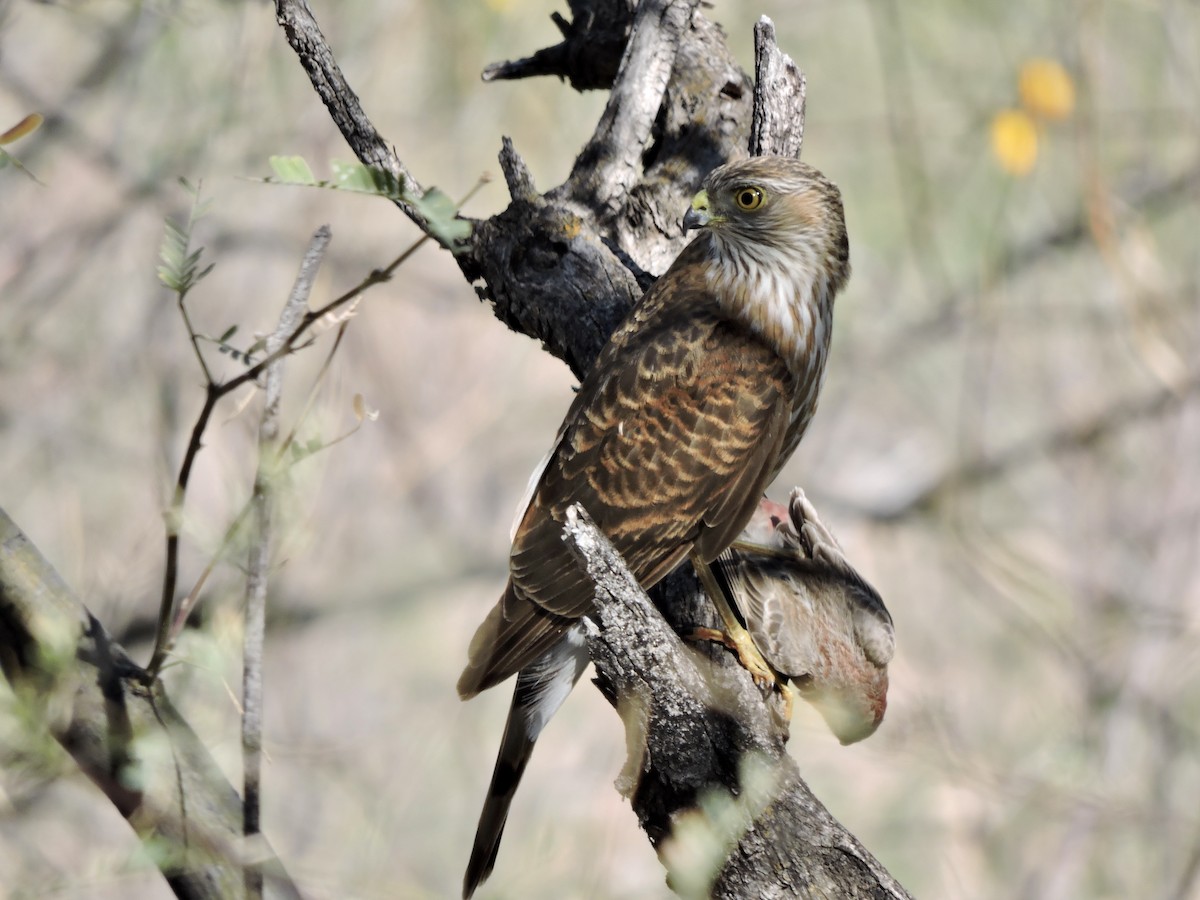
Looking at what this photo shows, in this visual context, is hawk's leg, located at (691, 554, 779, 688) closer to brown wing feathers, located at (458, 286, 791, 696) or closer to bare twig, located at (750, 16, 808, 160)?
brown wing feathers, located at (458, 286, 791, 696)

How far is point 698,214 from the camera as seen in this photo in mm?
3691

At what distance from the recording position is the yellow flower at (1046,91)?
7.93 meters

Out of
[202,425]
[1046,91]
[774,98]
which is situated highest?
[1046,91]

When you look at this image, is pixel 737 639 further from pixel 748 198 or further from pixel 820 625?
pixel 748 198

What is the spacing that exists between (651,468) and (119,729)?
5.52 feet

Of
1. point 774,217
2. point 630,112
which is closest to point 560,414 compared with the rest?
point 630,112

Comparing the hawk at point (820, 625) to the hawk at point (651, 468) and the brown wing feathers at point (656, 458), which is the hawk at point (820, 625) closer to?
the hawk at point (651, 468)

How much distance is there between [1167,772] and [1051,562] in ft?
9.00

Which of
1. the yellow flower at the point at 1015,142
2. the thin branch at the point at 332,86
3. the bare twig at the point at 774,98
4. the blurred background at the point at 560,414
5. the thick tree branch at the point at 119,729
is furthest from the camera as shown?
the yellow flower at the point at 1015,142

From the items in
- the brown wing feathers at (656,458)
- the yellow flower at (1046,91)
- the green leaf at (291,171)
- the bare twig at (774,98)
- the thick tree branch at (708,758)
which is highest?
the yellow flower at (1046,91)

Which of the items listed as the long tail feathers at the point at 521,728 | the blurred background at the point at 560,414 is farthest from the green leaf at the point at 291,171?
the blurred background at the point at 560,414

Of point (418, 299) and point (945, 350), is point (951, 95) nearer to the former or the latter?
point (945, 350)

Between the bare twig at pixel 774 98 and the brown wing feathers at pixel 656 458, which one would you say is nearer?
the brown wing feathers at pixel 656 458

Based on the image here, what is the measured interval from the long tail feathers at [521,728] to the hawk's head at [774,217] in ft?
4.38
